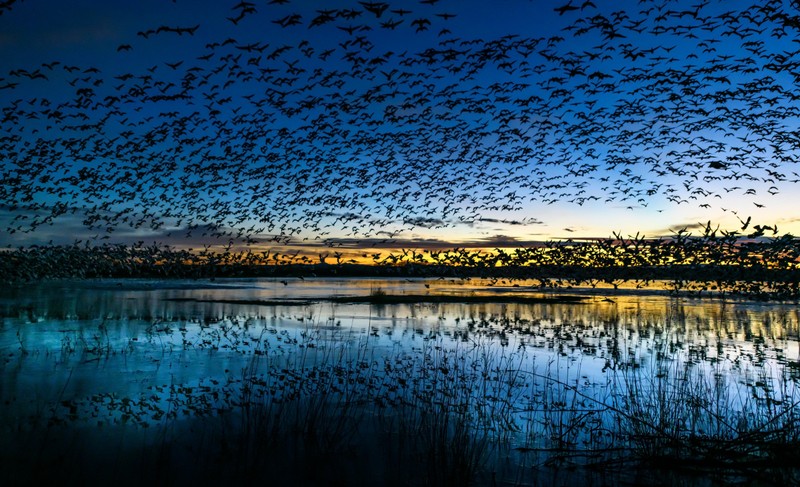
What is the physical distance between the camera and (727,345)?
71.2 ft

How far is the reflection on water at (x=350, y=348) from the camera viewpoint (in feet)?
44.6

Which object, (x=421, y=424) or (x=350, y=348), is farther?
(x=350, y=348)

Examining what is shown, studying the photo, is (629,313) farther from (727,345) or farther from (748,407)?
(748,407)

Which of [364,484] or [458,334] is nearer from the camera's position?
[364,484]

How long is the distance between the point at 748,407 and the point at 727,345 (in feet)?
33.7

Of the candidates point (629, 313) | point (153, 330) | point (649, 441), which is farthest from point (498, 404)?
point (629, 313)

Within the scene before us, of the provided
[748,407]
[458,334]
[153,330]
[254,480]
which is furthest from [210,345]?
[748,407]

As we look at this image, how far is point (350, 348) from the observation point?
66.9 feet

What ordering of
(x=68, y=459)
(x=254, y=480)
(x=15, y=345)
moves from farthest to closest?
(x=15, y=345) < (x=68, y=459) < (x=254, y=480)

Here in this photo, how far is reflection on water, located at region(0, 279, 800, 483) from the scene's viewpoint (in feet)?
44.6

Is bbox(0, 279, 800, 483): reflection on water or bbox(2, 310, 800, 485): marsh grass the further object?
bbox(0, 279, 800, 483): reflection on water

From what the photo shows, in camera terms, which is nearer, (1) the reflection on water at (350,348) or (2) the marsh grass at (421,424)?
(2) the marsh grass at (421,424)

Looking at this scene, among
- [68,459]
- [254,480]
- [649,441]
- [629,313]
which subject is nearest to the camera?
[254,480]

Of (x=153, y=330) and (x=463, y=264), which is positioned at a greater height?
(x=463, y=264)
